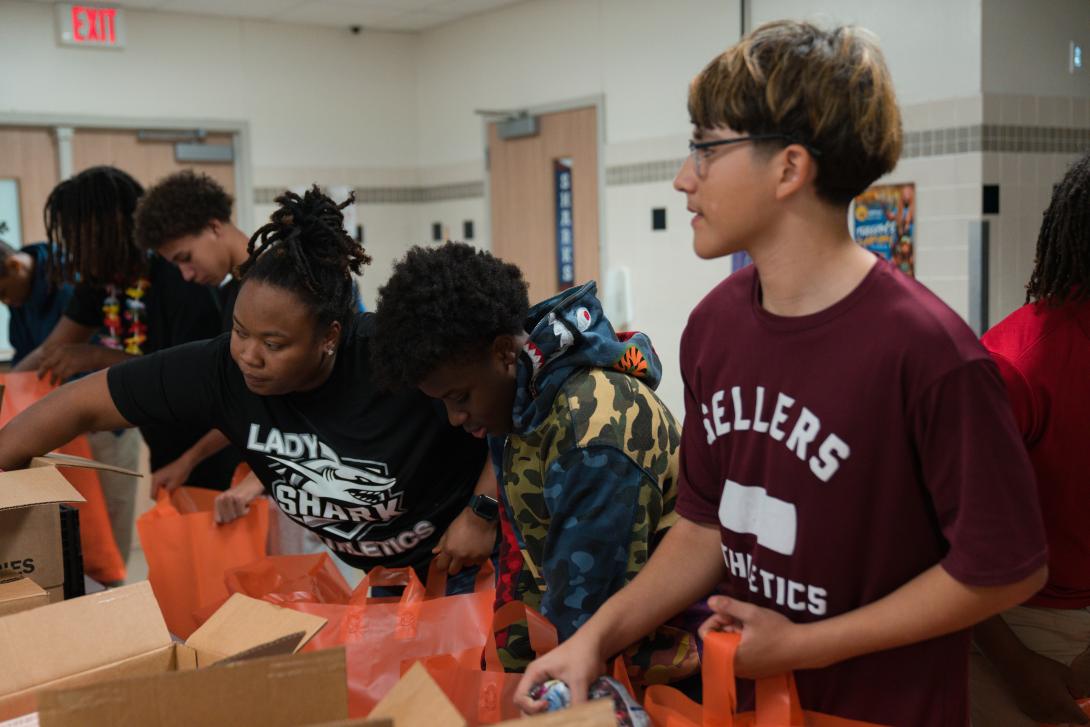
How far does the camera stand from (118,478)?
3.89 m

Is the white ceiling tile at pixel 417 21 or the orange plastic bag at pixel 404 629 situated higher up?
the white ceiling tile at pixel 417 21

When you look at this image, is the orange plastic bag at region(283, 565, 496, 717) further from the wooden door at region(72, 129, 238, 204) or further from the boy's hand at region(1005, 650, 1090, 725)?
the wooden door at region(72, 129, 238, 204)

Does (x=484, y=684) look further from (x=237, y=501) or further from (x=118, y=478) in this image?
(x=118, y=478)

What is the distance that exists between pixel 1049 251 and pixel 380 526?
45.9 inches

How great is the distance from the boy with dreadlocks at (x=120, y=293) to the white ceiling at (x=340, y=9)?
3.57m

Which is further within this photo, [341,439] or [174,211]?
[174,211]

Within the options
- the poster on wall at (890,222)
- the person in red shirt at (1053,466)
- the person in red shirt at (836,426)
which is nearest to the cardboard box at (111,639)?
the person in red shirt at (836,426)

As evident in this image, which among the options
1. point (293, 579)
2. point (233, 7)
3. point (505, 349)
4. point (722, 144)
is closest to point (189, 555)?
point (293, 579)

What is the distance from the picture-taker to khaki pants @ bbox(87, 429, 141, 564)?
12.5ft

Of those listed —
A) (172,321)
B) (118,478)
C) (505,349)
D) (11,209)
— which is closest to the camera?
(505,349)

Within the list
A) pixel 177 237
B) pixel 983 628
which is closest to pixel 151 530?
pixel 177 237

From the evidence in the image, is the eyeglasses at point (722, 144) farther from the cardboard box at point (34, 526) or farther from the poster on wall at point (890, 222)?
the poster on wall at point (890, 222)

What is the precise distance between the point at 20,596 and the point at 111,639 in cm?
26

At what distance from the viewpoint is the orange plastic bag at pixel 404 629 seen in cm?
150
